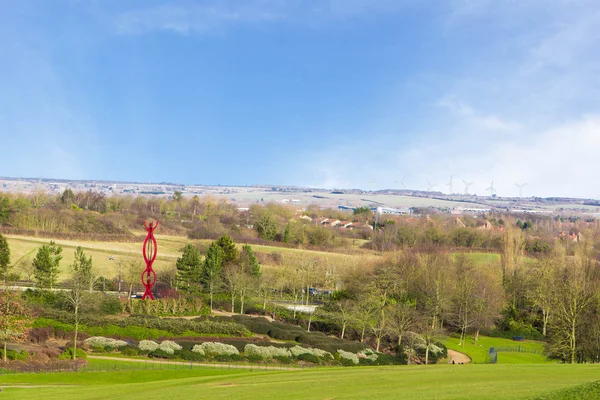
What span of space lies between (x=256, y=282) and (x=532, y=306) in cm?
4029

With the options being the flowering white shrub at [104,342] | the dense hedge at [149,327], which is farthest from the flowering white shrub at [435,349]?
the flowering white shrub at [104,342]

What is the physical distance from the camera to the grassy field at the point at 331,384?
79.2 feet

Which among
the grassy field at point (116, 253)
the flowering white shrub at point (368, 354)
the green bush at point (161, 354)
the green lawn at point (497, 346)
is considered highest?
the grassy field at point (116, 253)

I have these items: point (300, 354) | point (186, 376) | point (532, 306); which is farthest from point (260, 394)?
point (532, 306)

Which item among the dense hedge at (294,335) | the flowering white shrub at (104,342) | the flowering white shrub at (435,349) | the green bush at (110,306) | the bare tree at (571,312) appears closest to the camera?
the flowering white shrub at (104,342)

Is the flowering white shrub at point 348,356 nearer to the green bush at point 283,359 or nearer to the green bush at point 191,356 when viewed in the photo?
the green bush at point 283,359

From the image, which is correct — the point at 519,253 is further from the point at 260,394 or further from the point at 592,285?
the point at 260,394

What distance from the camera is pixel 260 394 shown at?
25.7 metres

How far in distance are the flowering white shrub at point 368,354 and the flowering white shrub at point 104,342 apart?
808 inches

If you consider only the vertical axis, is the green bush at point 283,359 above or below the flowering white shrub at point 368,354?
above

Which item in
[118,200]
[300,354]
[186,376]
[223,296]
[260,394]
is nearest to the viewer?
[260,394]

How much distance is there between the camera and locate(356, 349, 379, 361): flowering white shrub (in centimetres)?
4956

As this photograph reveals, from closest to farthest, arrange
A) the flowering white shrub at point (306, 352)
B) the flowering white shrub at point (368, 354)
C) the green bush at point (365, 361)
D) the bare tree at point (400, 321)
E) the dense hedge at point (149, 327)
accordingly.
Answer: the flowering white shrub at point (306, 352) → the green bush at point (365, 361) → the flowering white shrub at point (368, 354) → the dense hedge at point (149, 327) → the bare tree at point (400, 321)

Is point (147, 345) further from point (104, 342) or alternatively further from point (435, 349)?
point (435, 349)
